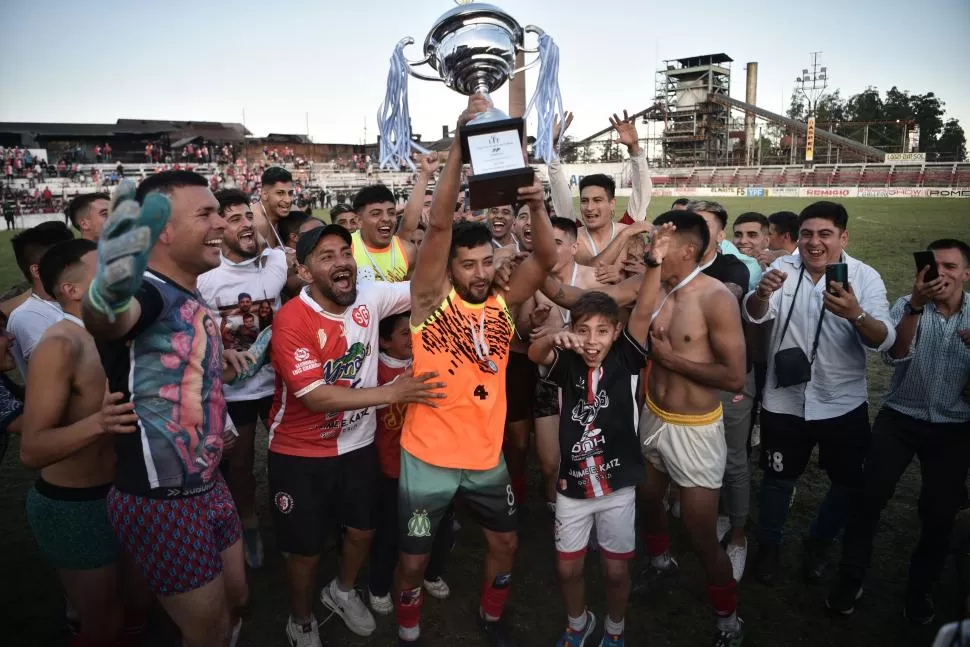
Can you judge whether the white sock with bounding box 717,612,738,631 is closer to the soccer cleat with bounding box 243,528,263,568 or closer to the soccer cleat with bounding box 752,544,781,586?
the soccer cleat with bounding box 752,544,781,586

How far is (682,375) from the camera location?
352 centimetres

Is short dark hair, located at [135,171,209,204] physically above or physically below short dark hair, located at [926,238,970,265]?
above

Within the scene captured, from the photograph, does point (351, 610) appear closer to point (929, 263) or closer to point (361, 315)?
point (361, 315)

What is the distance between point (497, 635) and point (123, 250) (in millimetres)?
2806

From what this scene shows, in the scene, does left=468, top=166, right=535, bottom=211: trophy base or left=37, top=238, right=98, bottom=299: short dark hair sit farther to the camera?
left=37, top=238, right=98, bottom=299: short dark hair

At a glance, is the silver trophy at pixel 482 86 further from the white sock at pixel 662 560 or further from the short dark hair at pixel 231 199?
the white sock at pixel 662 560

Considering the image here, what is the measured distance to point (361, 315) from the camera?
3441mm

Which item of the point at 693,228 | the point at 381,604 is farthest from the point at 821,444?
the point at 381,604

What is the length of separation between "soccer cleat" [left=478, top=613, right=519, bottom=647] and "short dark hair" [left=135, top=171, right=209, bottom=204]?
281 cm

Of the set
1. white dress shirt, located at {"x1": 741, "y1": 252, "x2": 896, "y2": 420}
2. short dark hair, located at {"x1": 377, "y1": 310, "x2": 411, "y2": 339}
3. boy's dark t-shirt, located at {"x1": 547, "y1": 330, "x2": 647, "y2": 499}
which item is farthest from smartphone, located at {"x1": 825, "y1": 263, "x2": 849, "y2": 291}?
short dark hair, located at {"x1": 377, "y1": 310, "x2": 411, "y2": 339}

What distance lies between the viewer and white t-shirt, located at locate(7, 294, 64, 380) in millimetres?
3537

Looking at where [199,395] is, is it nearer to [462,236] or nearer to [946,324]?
[462,236]

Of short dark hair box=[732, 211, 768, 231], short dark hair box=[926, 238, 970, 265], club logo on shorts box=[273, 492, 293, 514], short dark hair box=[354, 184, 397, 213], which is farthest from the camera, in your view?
short dark hair box=[732, 211, 768, 231]

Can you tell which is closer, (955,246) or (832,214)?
(955,246)
